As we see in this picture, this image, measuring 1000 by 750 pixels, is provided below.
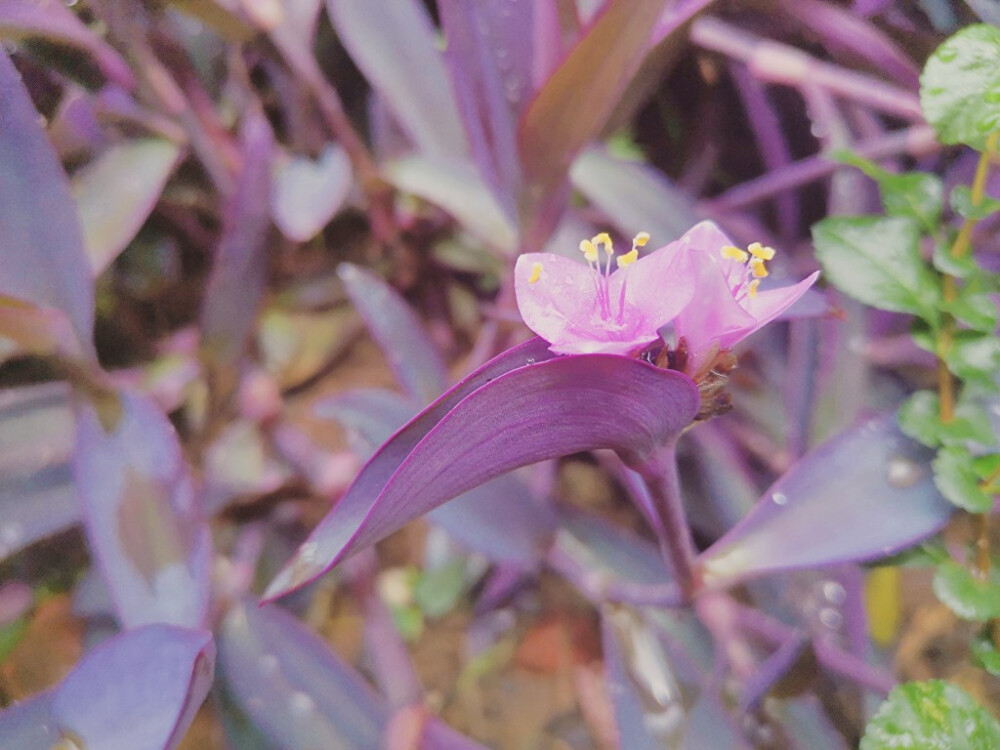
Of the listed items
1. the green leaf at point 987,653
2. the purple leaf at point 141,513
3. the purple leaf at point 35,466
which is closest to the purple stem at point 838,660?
the green leaf at point 987,653

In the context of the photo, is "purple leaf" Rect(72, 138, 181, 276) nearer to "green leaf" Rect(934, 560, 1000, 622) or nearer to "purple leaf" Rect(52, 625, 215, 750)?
"purple leaf" Rect(52, 625, 215, 750)

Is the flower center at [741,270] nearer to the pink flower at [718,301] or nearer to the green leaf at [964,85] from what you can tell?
the pink flower at [718,301]

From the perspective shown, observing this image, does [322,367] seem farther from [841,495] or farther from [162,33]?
[841,495]

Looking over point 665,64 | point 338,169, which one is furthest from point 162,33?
point 665,64

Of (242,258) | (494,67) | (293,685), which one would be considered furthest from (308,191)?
(293,685)

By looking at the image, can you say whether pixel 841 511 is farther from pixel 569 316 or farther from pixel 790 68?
pixel 790 68
